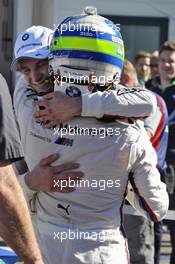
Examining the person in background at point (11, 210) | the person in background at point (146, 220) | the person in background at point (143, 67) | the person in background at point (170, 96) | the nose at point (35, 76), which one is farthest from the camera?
the person in background at point (143, 67)

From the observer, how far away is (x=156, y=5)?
1055cm

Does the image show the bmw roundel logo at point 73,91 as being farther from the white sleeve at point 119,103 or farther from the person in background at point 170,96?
the person in background at point 170,96

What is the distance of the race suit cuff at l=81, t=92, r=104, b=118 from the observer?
→ 8.95 ft

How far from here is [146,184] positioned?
2.82 metres

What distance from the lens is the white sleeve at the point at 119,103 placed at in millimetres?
2740

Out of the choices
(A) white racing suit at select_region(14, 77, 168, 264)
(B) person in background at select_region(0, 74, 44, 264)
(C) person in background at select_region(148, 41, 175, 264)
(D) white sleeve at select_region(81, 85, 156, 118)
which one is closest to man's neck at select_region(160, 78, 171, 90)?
(C) person in background at select_region(148, 41, 175, 264)

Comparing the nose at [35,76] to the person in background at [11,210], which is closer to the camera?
the person in background at [11,210]

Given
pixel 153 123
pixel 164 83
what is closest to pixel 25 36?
pixel 153 123

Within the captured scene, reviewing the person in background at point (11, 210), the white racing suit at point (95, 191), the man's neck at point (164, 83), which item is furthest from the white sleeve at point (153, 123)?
the person in background at point (11, 210)

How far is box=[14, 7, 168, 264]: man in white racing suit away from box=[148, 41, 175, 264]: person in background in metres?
3.29

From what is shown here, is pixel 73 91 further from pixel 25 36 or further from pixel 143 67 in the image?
pixel 143 67

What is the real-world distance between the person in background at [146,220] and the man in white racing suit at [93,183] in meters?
2.18

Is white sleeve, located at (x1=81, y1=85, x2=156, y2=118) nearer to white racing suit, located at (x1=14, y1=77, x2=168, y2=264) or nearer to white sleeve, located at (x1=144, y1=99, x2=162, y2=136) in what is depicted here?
white racing suit, located at (x1=14, y1=77, x2=168, y2=264)

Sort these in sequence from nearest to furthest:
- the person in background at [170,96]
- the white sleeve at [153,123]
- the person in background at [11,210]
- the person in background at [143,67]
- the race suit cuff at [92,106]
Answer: the person in background at [11,210], the race suit cuff at [92,106], the white sleeve at [153,123], the person in background at [170,96], the person in background at [143,67]
